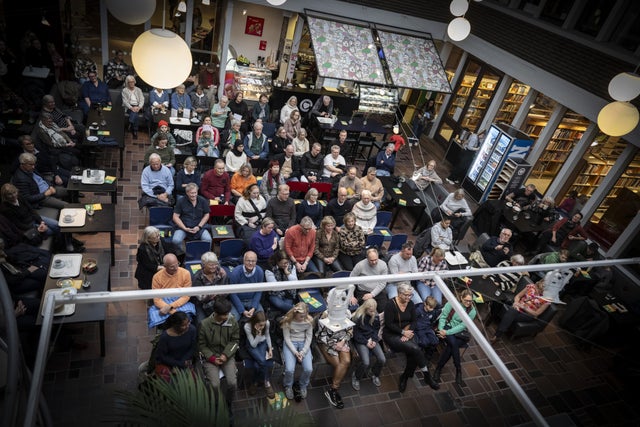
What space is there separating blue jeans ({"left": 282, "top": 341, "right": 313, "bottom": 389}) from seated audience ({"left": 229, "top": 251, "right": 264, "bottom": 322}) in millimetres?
634

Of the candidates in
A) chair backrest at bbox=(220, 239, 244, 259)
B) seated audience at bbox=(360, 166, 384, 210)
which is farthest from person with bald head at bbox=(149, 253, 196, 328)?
seated audience at bbox=(360, 166, 384, 210)

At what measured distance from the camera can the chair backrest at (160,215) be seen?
6.30m

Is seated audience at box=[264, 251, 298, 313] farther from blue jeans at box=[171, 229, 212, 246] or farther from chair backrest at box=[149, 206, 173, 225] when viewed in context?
chair backrest at box=[149, 206, 173, 225]

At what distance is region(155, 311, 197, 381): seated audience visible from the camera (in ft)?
13.5

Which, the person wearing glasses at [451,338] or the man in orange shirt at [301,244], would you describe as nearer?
the person wearing glasses at [451,338]

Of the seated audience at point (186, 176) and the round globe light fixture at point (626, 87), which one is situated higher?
the round globe light fixture at point (626, 87)

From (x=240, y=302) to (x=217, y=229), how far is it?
1690 millimetres

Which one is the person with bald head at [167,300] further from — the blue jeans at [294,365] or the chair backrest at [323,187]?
the chair backrest at [323,187]

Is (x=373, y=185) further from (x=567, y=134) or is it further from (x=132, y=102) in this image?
(x=567, y=134)

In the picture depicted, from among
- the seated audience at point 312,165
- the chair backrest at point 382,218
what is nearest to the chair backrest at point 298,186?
the seated audience at point 312,165

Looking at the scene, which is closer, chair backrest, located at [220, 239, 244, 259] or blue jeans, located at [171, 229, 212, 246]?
chair backrest, located at [220, 239, 244, 259]

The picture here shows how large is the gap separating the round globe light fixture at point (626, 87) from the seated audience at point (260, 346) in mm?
6081

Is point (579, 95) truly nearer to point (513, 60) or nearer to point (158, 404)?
point (513, 60)

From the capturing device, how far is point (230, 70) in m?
12.5
